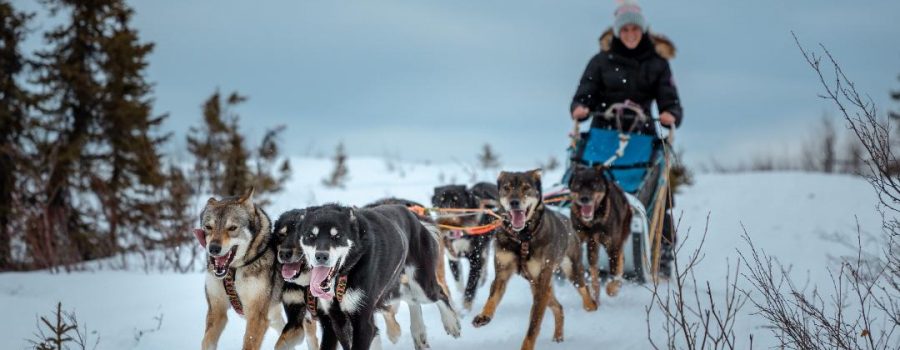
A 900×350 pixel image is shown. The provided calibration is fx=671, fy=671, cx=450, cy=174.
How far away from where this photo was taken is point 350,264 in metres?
3.42

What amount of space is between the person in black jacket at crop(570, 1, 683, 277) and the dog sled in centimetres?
17

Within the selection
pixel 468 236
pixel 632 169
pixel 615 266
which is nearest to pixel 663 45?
pixel 632 169

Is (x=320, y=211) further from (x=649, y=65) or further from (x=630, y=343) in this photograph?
(x=649, y=65)

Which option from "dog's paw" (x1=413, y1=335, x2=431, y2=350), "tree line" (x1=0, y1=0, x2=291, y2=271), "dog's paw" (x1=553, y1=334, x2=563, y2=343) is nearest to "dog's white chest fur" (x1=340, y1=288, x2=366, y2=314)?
"dog's paw" (x1=413, y1=335, x2=431, y2=350)

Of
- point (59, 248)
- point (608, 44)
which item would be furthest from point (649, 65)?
point (59, 248)

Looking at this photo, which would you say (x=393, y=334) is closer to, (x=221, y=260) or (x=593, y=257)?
(x=221, y=260)

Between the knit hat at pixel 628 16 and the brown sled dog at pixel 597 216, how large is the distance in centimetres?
162

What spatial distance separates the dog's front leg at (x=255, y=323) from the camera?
143 inches

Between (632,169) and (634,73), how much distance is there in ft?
3.31

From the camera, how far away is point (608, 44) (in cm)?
722

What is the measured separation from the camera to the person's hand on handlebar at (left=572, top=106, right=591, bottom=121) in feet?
22.4

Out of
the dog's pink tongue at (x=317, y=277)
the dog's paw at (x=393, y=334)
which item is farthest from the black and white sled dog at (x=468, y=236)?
the dog's pink tongue at (x=317, y=277)

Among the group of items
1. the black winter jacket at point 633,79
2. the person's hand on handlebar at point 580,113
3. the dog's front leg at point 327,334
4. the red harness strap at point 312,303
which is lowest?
the dog's front leg at point 327,334

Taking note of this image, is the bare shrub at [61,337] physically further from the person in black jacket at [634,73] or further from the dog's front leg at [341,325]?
the person in black jacket at [634,73]
